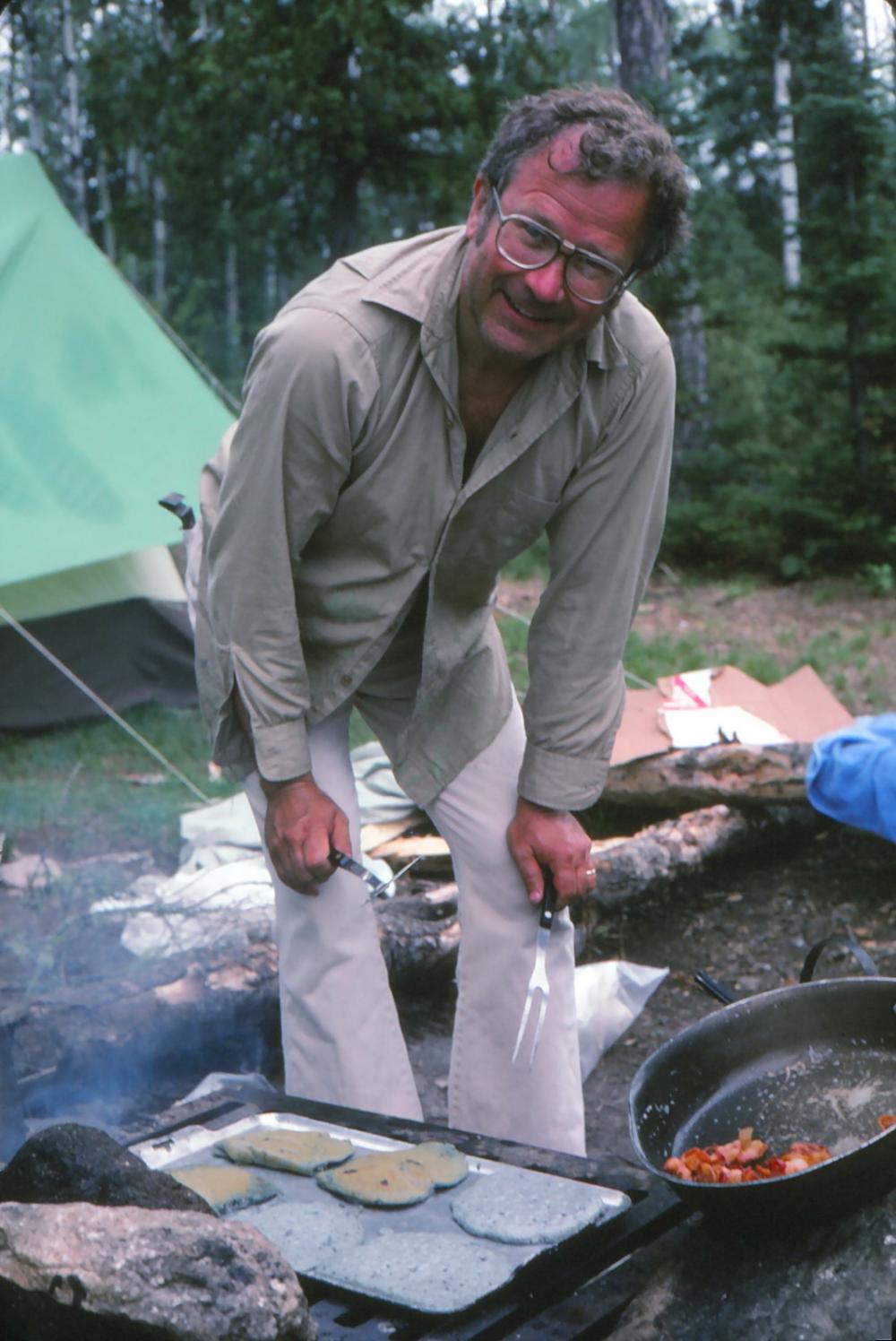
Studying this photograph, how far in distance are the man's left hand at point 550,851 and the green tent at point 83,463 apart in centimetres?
350

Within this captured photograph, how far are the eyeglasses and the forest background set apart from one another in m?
2.08

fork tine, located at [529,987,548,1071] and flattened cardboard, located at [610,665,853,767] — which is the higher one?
fork tine, located at [529,987,548,1071]

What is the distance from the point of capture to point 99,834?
534 centimetres

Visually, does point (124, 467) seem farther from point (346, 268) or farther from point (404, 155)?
point (404, 155)

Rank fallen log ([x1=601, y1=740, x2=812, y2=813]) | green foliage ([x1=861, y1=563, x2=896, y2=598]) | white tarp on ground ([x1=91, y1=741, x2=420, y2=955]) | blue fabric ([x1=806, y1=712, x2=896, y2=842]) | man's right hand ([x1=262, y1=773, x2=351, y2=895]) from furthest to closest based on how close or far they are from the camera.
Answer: green foliage ([x1=861, y1=563, x2=896, y2=598]) < fallen log ([x1=601, y1=740, x2=812, y2=813]) < blue fabric ([x1=806, y1=712, x2=896, y2=842]) < white tarp on ground ([x1=91, y1=741, x2=420, y2=955]) < man's right hand ([x1=262, y1=773, x2=351, y2=895])

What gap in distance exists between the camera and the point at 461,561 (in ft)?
8.38

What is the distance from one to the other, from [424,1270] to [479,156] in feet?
40.3

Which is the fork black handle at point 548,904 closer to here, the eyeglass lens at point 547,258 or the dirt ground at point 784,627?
the eyeglass lens at point 547,258

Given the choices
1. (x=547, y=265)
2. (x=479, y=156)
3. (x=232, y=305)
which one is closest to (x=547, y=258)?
(x=547, y=265)

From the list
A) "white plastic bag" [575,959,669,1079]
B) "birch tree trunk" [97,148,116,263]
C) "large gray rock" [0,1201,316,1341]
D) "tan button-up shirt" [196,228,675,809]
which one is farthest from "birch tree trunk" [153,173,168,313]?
"large gray rock" [0,1201,316,1341]

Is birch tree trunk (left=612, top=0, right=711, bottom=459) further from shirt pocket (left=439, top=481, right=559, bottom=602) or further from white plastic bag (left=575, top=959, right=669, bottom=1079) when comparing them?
shirt pocket (left=439, top=481, right=559, bottom=602)

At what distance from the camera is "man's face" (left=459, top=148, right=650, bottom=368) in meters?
2.17

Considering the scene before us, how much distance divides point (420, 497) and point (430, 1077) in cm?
175

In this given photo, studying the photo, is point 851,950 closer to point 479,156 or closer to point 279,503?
point 279,503
